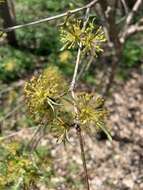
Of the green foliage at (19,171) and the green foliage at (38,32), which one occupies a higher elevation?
the green foliage at (38,32)

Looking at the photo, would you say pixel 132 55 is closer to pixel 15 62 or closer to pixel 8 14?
pixel 15 62

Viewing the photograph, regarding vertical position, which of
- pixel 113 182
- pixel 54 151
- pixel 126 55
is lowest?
pixel 113 182

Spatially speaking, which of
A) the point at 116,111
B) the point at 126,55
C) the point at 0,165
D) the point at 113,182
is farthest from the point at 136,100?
the point at 0,165

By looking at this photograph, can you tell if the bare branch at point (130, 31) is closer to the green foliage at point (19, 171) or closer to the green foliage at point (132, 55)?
the green foliage at point (132, 55)

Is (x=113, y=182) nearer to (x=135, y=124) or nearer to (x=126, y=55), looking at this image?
(x=135, y=124)

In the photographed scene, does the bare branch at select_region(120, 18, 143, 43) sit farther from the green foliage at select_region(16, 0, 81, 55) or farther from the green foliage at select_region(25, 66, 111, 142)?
the green foliage at select_region(25, 66, 111, 142)

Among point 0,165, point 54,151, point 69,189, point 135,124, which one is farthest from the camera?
point 135,124

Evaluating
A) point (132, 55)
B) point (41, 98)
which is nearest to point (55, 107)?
point (41, 98)

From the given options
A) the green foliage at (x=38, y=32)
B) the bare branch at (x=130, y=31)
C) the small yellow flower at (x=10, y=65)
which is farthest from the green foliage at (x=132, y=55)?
the small yellow flower at (x=10, y=65)
